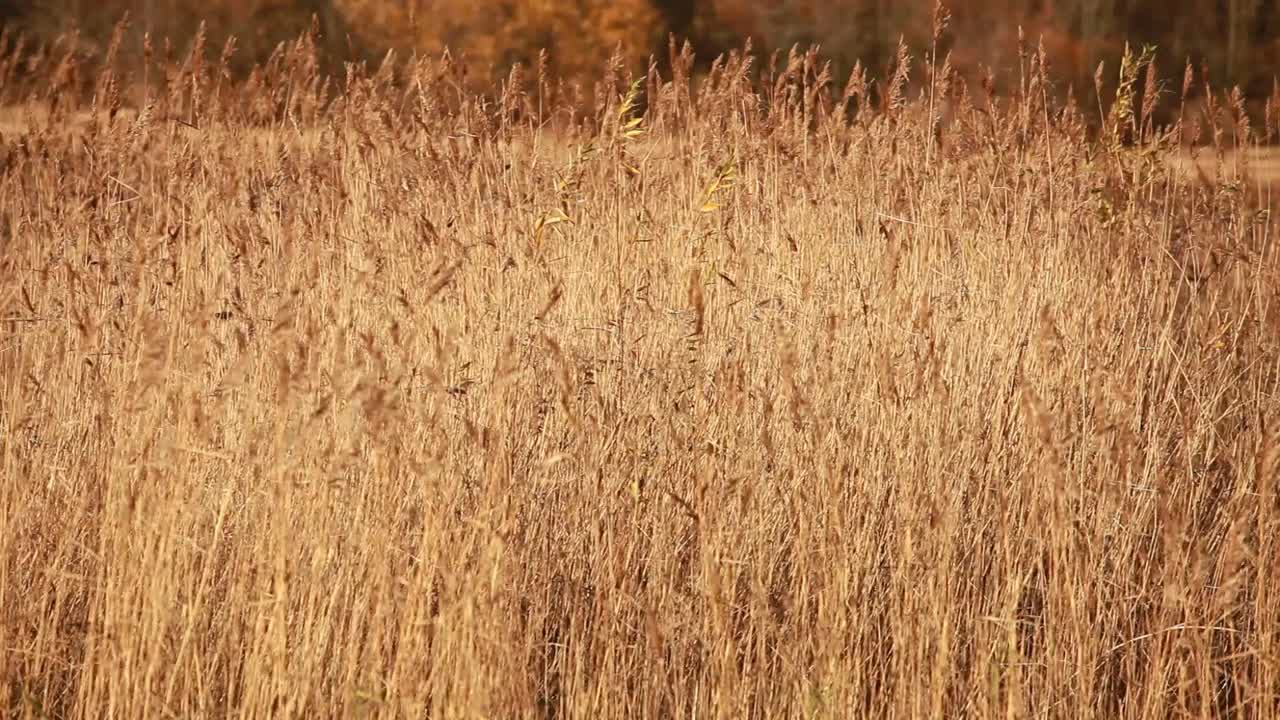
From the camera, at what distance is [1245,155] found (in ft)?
11.4

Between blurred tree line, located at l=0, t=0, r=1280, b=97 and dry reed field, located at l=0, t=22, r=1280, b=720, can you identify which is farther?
blurred tree line, located at l=0, t=0, r=1280, b=97

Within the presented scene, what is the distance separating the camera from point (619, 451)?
105 inches

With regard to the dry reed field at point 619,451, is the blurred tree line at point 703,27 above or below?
above

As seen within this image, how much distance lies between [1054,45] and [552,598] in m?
6.42

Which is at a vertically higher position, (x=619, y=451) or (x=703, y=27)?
(x=703, y=27)

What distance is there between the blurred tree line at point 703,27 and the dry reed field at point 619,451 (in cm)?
418

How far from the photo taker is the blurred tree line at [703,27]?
8.02 metres

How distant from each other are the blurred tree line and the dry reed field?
13.7ft

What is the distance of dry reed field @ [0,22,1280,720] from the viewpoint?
2.12 m

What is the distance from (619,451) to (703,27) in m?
6.22

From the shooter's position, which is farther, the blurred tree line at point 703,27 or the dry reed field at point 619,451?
the blurred tree line at point 703,27

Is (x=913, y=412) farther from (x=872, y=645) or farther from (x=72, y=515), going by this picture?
(x=72, y=515)

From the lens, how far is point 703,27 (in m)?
8.41

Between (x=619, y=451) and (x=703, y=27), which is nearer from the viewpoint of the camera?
(x=619, y=451)
